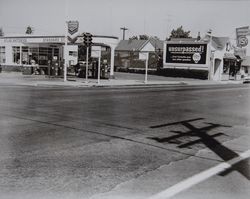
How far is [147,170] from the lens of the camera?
6.33 metres

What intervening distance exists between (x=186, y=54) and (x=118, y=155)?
1914 inches

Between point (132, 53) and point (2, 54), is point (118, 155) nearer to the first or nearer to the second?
point (2, 54)

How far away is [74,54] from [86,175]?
3517 cm

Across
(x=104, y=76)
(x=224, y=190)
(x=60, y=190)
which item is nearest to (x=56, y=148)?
(x=60, y=190)

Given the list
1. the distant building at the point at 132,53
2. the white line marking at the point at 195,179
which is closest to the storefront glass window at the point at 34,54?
the distant building at the point at 132,53

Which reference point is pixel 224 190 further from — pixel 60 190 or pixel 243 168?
pixel 60 190

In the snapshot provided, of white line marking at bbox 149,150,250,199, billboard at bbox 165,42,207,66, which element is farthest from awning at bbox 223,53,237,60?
white line marking at bbox 149,150,250,199

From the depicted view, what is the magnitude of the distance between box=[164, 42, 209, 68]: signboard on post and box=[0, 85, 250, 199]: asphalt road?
40.7 m

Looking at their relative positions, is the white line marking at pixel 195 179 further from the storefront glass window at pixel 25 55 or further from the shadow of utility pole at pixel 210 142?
the storefront glass window at pixel 25 55

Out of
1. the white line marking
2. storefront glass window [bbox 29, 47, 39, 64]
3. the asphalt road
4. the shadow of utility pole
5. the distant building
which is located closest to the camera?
the white line marking

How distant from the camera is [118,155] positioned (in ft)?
23.7

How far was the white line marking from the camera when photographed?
513cm

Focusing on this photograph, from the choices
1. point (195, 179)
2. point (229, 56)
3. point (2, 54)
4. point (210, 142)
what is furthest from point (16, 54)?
point (195, 179)

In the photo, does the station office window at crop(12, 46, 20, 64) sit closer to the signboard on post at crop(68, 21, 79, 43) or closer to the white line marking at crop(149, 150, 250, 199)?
the signboard on post at crop(68, 21, 79, 43)
